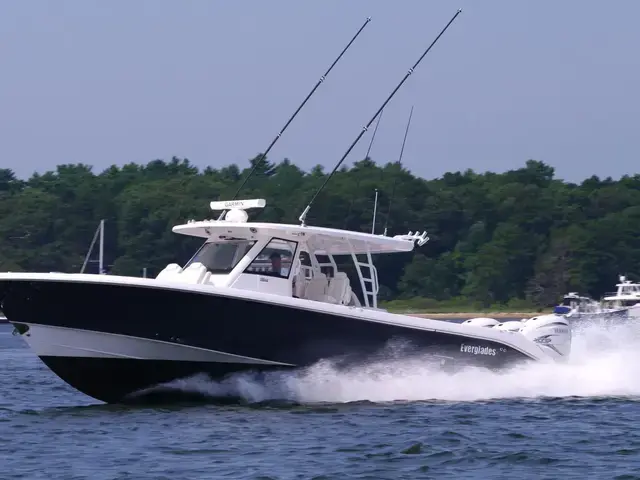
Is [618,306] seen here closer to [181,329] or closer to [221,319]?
[221,319]

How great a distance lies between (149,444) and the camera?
13.4 meters

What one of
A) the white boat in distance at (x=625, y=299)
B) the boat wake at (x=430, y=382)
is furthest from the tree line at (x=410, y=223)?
the boat wake at (x=430, y=382)

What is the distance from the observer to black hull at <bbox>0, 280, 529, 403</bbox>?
1505 cm

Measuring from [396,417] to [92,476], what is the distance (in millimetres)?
4424

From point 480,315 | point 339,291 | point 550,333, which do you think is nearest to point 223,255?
point 339,291

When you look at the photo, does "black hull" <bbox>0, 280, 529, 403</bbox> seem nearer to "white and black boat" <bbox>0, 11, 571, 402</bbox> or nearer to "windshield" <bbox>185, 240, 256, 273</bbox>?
"white and black boat" <bbox>0, 11, 571, 402</bbox>

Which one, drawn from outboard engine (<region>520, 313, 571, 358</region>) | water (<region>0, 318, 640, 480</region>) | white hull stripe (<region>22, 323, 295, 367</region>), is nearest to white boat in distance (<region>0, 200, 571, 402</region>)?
white hull stripe (<region>22, 323, 295, 367</region>)

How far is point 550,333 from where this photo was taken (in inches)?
712

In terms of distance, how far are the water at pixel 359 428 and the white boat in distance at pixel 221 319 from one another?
33 cm

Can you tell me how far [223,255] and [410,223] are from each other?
59.3 metres

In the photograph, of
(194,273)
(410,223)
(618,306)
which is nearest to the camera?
(194,273)

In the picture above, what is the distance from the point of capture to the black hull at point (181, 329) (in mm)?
15047

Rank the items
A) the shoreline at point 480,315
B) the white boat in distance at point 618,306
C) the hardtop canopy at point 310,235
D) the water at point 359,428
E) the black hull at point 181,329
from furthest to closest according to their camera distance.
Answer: the shoreline at point 480,315, the white boat in distance at point 618,306, the hardtop canopy at point 310,235, the black hull at point 181,329, the water at point 359,428

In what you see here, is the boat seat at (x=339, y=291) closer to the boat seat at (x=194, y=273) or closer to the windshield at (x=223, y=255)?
the windshield at (x=223, y=255)
